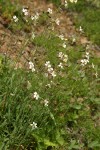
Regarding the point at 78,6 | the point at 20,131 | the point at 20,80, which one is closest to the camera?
the point at 20,131

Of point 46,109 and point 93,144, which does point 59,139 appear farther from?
point 93,144

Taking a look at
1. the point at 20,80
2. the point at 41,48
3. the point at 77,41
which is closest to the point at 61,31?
the point at 77,41

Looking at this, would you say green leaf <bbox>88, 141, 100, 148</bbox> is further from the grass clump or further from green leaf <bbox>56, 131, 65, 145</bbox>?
green leaf <bbox>56, 131, 65, 145</bbox>

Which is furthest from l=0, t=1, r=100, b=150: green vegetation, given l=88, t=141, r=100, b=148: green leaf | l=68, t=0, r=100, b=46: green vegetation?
l=68, t=0, r=100, b=46: green vegetation

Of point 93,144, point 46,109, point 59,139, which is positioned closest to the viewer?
point 46,109

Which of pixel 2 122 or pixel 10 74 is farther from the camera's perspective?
pixel 10 74

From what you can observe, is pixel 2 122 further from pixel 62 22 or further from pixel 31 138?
pixel 62 22

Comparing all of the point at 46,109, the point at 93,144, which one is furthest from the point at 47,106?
the point at 93,144

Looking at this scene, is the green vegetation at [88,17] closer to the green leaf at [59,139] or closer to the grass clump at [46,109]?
the grass clump at [46,109]
